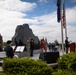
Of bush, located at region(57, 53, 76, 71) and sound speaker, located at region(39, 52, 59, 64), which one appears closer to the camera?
bush, located at region(57, 53, 76, 71)

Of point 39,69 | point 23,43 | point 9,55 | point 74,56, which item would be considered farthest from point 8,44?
point 23,43

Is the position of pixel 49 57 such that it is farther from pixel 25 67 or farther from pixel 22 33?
pixel 22 33

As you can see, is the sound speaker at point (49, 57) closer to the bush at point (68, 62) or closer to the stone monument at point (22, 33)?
the bush at point (68, 62)

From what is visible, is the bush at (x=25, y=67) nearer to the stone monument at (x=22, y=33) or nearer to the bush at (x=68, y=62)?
the bush at (x=68, y=62)

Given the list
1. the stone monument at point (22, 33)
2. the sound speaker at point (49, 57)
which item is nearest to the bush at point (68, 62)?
the sound speaker at point (49, 57)

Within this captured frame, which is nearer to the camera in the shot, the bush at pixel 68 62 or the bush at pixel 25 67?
the bush at pixel 25 67

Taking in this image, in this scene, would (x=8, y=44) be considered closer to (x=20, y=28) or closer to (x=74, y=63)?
(x=74, y=63)

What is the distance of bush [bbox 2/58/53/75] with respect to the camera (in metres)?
9.28

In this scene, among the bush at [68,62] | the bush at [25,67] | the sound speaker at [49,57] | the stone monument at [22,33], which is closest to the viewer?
the bush at [25,67]

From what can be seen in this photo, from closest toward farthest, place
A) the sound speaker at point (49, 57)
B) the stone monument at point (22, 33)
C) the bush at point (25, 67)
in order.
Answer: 1. the bush at point (25, 67)
2. the sound speaker at point (49, 57)
3. the stone monument at point (22, 33)

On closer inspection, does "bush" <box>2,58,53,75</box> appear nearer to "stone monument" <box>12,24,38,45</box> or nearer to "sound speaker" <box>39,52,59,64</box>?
"sound speaker" <box>39,52,59,64</box>

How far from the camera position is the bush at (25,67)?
30.5 ft

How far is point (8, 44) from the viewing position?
1371 cm

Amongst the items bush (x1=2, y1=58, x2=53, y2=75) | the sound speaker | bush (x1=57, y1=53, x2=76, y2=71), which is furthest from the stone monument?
bush (x1=2, y1=58, x2=53, y2=75)
